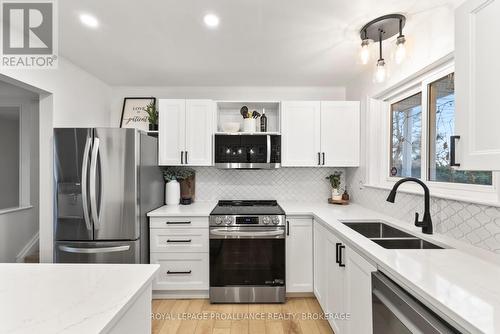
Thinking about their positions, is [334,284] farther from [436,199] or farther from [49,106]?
[49,106]

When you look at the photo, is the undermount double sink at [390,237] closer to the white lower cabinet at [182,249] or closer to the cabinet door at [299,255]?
the cabinet door at [299,255]

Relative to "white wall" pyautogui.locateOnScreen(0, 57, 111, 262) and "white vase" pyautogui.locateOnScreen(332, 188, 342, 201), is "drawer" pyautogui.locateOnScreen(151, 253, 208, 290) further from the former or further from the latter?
"white vase" pyautogui.locateOnScreen(332, 188, 342, 201)

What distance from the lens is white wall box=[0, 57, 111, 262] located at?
2.09 meters

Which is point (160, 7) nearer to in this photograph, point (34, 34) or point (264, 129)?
point (34, 34)

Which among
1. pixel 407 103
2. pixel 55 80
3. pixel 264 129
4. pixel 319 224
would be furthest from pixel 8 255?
pixel 407 103

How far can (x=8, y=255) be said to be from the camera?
3.17 meters

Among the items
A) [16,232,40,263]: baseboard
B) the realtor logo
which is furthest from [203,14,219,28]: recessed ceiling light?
[16,232,40,263]: baseboard

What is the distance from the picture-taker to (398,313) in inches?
40.8

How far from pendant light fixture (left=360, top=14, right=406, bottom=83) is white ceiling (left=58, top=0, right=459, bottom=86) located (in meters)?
0.05

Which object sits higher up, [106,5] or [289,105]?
[106,5]

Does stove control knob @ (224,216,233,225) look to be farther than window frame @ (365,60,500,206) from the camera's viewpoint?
Yes

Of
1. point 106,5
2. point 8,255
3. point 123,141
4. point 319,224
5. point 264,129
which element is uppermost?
point 106,5

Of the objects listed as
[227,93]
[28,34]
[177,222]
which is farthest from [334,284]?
[28,34]

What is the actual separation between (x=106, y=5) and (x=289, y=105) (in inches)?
75.9
